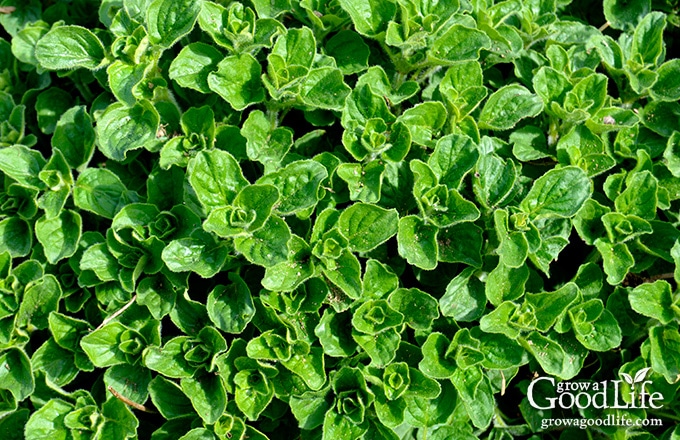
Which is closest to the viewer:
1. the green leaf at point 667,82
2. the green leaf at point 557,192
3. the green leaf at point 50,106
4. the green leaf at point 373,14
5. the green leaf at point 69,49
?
the green leaf at point 557,192

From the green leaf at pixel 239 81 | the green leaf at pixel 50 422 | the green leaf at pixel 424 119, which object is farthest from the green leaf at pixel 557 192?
the green leaf at pixel 50 422

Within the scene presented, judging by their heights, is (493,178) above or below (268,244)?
above

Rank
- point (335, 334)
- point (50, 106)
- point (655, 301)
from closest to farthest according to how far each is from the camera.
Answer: point (335, 334) < point (655, 301) < point (50, 106)

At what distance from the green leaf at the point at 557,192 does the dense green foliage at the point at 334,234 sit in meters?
0.01

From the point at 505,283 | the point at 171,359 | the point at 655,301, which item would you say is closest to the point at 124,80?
the point at 171,359

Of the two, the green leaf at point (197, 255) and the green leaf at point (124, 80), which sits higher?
the green leaf at point (124, 80)

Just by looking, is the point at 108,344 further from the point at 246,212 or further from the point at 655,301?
the point at 655,301

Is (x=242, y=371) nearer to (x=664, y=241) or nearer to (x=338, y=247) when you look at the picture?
(x=338, y=247)

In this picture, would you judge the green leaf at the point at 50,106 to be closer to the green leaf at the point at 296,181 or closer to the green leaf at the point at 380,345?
the green leaf at the point at 296,181

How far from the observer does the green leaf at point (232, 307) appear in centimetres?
343

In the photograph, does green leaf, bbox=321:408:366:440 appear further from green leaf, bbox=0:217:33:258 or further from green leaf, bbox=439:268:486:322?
green leaf, bbox=0:217:33:258

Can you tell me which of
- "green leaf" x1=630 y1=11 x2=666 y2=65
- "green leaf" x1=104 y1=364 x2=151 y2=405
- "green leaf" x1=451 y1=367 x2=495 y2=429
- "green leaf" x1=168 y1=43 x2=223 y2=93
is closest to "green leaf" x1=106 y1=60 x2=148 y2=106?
"green leaf" x1=168 y1=43 x2=223 y2=93

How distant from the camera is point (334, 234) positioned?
11.3 ft

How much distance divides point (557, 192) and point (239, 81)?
1905 millimetres
